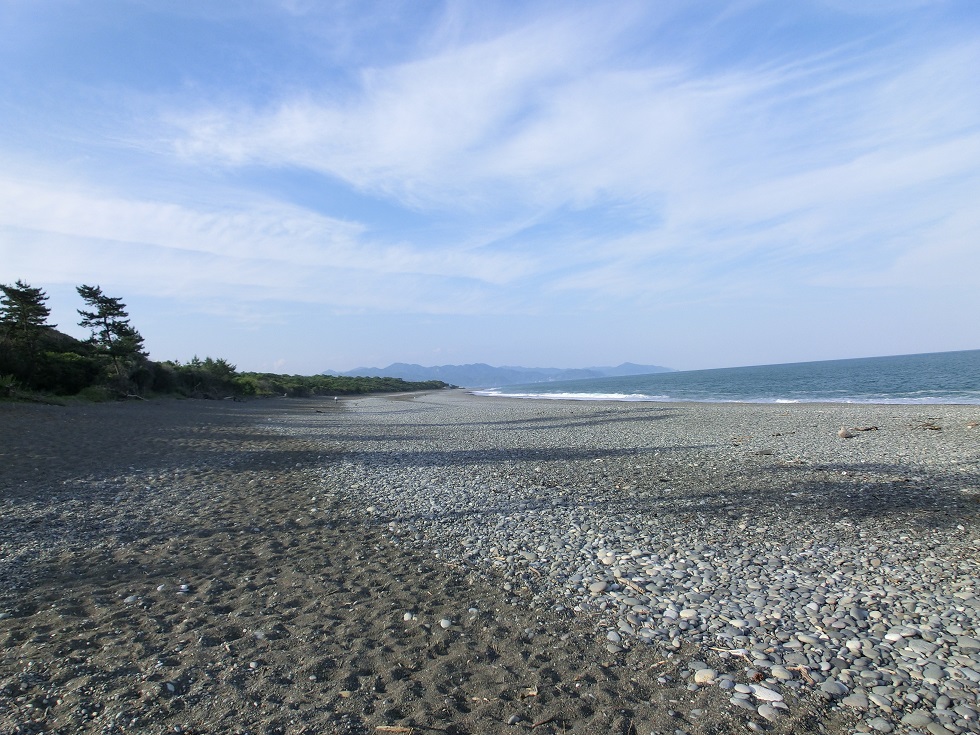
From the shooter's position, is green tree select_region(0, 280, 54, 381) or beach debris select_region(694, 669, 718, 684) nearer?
beach debris select_region(694, 669, 718, 684)

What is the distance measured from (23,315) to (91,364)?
367cm

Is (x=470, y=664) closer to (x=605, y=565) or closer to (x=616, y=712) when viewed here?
(x=616, y=712)

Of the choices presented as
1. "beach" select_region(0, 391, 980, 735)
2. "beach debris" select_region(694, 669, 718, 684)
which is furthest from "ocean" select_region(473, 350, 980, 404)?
"beach debris" select_region(694, 669, 718, 684)

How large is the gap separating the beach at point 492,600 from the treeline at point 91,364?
16265mm

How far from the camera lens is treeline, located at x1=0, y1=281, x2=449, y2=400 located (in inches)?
963

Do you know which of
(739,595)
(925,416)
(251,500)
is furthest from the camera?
(925,416)

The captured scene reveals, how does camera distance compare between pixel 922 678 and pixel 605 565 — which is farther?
pixel 605 565

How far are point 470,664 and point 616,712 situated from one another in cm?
117

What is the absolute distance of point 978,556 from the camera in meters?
6.12

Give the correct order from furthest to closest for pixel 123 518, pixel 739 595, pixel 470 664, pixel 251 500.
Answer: pixel 251 500, pixel 123 518, pixel 739 595, pixel 470 664

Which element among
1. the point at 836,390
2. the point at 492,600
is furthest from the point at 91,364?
the point at 836,390

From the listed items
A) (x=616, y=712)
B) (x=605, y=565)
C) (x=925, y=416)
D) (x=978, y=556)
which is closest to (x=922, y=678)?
(x=616, y=712)

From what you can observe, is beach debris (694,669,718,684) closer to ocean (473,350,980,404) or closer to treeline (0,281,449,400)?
treeline (0,281,449,400)

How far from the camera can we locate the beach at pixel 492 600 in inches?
144
